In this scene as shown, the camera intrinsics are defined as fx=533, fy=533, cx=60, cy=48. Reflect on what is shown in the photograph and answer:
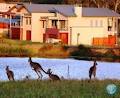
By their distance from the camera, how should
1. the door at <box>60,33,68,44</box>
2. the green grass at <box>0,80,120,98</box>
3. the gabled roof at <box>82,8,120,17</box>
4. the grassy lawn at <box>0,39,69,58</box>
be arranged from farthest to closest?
the gabled roof at <box>82,8,120,17</box> → the door at <box>60,33,68,44</box> → the grassy lawn at <box>0,39,69,58</box> → the green grass at <box>0,80,120,98</box>

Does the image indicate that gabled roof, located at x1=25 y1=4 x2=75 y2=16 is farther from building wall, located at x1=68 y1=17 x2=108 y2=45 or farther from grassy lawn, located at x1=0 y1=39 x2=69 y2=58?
grassy lawn, located at x1=0 y1=39 x2=69 y2=58

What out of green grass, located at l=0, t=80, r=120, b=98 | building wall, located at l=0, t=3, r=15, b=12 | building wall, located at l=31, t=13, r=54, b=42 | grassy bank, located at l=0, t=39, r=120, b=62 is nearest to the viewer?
green grass, located at l=0, t=80, r=120, b=98

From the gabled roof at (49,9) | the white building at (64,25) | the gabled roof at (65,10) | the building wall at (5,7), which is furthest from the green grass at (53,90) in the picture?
the building wall at (5,7)

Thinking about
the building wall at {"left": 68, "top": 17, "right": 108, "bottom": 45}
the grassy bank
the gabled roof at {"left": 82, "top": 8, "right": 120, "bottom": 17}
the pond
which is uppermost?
the gabled roof at {"left": 82, "top": 8, "right": 120, "bottom": 17}

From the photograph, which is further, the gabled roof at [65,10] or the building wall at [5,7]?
the building wall at [5,7]

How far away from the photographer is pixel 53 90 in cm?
1018

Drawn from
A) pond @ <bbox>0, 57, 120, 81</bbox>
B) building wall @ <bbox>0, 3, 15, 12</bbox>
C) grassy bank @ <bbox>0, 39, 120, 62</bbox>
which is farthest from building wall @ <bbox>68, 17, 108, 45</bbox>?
pond @ <bbox>0, 57, 120, 81</bbox>

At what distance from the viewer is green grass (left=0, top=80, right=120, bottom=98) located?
30.8 feet

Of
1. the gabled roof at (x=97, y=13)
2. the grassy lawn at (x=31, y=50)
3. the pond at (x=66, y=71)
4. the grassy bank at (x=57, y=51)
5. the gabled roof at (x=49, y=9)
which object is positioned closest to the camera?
the pond at (x=66, y=71)

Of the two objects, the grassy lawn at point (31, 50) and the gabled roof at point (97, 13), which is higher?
the gabled roof at point (97, 13)

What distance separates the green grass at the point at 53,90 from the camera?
9395 mm

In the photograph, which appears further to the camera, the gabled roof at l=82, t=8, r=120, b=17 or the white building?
the gabled roof at l=82, t=8, r=120, b=17

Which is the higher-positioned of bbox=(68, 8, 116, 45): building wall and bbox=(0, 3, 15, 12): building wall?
bbox=(0, 3, 15, 12): building wall

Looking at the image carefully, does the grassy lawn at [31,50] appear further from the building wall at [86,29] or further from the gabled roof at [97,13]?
the gabled roof at [97,13]
